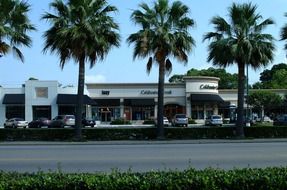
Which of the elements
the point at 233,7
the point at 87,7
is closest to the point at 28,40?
the point at 87,7

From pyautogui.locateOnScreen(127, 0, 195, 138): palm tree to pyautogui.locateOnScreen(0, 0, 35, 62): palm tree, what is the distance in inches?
276

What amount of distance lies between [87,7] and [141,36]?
13.4ft

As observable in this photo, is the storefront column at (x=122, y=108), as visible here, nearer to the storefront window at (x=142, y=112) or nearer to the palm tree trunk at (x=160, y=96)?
the storefront window at (x=142, y=112)

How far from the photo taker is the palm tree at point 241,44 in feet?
110

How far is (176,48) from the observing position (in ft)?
112

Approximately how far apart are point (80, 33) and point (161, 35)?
18.1 feet

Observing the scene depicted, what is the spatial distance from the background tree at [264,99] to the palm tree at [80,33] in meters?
54.0

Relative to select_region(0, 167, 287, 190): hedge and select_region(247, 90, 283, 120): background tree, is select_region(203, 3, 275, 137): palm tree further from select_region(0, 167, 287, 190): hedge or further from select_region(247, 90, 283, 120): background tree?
select_region(247, 90, 283, 120): background tree

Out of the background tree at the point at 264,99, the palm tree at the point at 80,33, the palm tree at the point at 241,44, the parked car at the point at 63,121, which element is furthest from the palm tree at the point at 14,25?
the background tree at the point at 264,99

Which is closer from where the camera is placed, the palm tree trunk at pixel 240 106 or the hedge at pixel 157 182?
the hedge at pixel 157 182

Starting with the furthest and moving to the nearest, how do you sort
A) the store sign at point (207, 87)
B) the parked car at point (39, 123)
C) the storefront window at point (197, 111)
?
1. the storefront window at point (197, 111)
2. the store sign at point (207, 87)
3. the parked car at point (39, 123)

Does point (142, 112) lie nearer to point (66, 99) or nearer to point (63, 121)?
point (66, 99)

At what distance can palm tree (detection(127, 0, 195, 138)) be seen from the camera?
33.8 metres

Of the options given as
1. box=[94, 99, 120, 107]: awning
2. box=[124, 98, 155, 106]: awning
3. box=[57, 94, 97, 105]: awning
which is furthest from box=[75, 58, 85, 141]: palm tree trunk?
box=[124, 98, 155, 106]: awning
